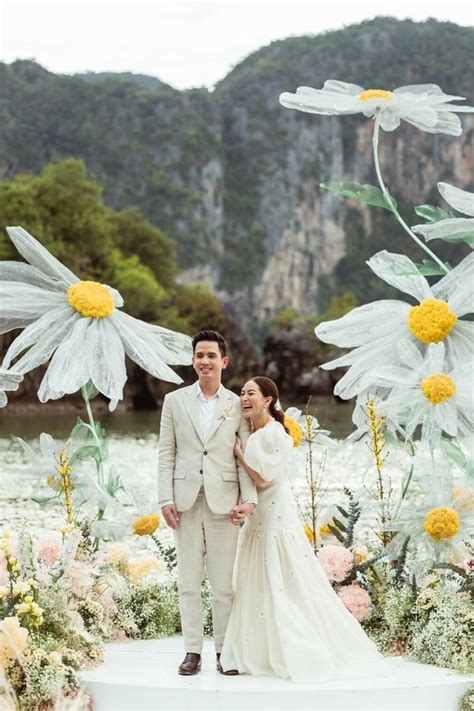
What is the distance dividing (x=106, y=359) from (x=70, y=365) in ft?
0.51

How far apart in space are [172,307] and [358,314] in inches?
1636

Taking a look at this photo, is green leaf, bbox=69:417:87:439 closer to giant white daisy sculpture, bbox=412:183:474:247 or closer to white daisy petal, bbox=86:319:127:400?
white daisy petal, bbox=86:319:127:400

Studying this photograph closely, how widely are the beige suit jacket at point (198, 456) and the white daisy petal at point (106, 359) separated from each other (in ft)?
2.28

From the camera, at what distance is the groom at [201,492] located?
4.24 metres

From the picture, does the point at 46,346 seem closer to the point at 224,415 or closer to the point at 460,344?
the point at 224,415

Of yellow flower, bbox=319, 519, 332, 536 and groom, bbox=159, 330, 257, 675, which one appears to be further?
yellow flower, bbox=319, 519, 332, 536

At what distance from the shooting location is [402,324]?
5.08 meters

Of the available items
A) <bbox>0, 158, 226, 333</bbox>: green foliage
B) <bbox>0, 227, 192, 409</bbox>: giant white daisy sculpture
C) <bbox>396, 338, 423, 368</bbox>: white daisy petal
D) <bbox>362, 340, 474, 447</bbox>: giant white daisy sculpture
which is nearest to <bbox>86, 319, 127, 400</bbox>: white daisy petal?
<bbox>0, 227, 192, 409</bbox>: giant white daisy sculpture

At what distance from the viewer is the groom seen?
424 cm

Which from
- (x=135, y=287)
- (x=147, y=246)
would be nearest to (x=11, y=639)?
(x=135, y=287)

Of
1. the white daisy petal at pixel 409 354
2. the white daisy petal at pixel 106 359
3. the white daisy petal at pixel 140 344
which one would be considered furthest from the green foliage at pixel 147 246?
the white daisy petal at pixel 409 354

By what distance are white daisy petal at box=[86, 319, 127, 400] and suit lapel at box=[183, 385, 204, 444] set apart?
0.69m

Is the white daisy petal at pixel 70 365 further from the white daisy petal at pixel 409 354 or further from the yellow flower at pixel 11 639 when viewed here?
the white daisy petal at pixel 409 354

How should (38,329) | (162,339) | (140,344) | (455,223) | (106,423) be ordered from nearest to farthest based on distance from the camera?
(455,223), (38,329), (140,344), (162,339), (106,423)
